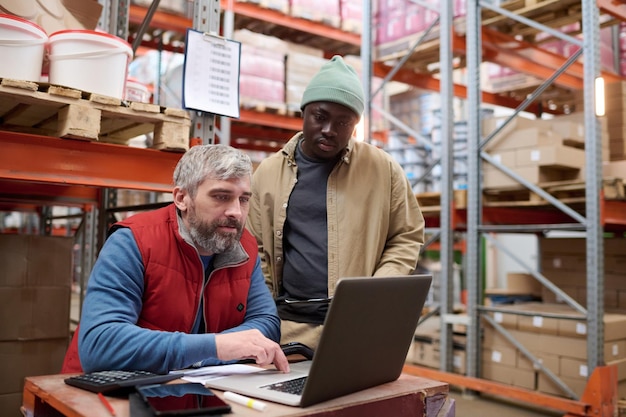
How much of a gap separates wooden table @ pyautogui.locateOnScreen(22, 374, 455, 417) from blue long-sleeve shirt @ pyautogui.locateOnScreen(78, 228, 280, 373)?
0.15m

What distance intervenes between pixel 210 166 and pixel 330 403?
1001mm

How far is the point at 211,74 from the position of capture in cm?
314

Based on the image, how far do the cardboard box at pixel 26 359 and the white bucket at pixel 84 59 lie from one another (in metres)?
1.94

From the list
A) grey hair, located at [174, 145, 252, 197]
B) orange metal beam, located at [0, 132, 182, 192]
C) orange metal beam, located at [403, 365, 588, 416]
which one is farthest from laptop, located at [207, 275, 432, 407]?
orange metal beam, located at [403, 365, 588, 416]

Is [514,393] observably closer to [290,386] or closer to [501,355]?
[501,355]

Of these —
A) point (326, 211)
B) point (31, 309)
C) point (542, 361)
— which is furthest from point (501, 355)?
point (31, 309)

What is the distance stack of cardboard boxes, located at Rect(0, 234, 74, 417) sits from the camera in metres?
3.74

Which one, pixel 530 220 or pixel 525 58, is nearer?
Answer: pixel 530 220

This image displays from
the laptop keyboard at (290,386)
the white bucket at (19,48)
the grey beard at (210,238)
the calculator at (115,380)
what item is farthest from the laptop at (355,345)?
the white bucket at (19,48)

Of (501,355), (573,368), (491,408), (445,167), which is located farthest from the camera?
(445,167)

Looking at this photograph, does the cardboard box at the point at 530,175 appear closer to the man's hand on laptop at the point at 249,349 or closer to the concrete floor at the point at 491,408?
the concrete floor at the point at 491,408

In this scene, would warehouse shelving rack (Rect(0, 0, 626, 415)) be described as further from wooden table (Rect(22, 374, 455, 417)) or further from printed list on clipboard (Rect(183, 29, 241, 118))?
wooden table (Rect(22, 374, 455, 417))

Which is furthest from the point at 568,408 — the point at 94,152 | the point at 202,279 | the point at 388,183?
the point at 94,152

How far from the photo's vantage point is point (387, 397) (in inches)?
66.3
